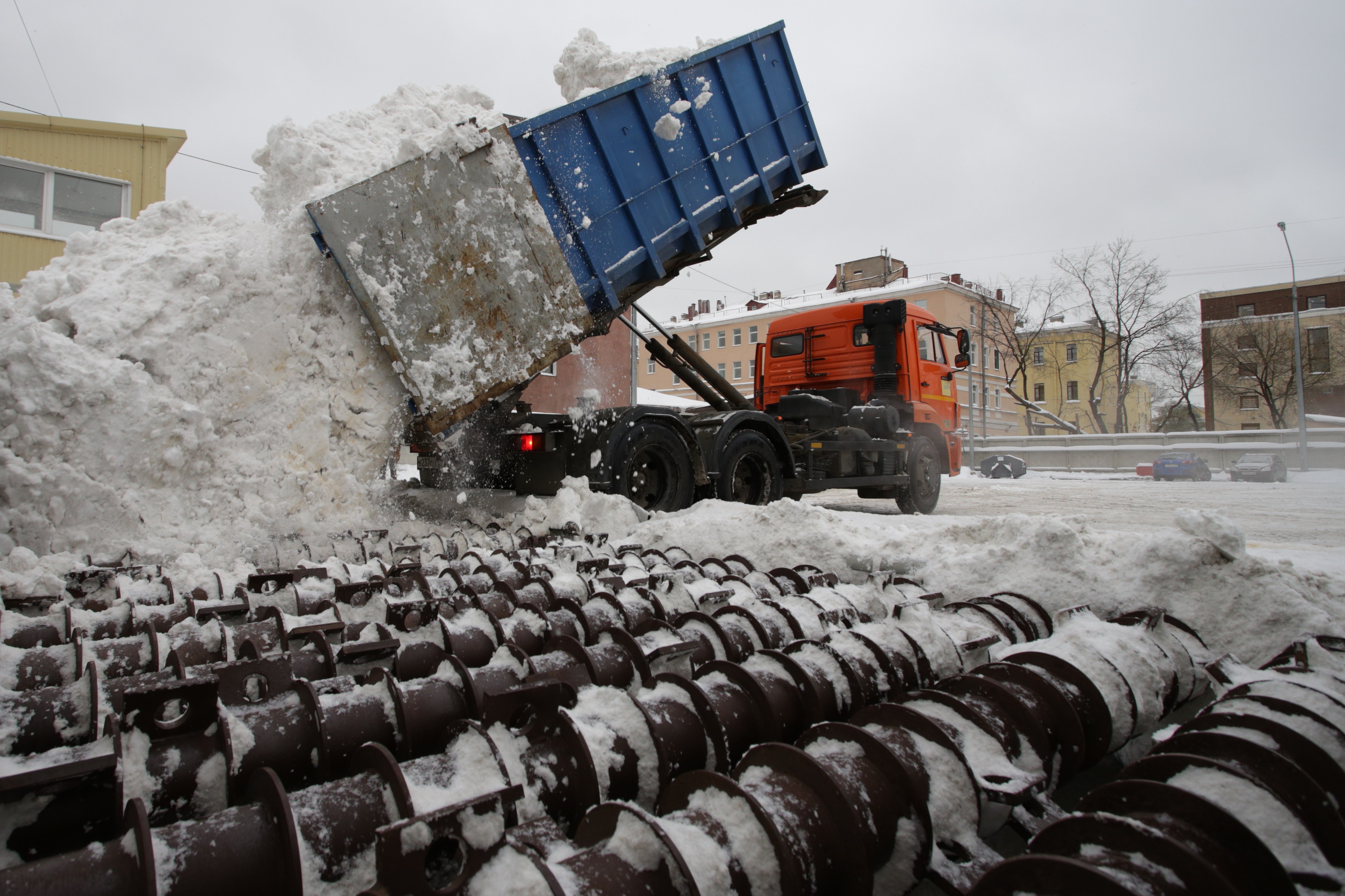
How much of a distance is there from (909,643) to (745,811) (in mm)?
1244

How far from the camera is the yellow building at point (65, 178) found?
12.5 m

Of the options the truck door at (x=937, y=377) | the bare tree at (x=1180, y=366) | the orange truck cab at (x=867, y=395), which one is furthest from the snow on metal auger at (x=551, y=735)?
the bare tree at (x=1180, y=366)

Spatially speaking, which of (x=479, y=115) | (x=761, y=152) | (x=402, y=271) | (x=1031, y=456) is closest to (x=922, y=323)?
(x=761, y=152)

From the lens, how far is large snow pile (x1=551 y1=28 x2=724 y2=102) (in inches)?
258

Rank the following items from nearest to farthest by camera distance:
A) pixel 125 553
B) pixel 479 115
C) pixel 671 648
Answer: pixel 671 648, pixel 125 553, pixel 479 115

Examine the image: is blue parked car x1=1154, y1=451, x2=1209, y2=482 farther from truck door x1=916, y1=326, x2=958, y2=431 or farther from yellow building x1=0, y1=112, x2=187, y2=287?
yellow building x1=0, y1=112, x2=187, y2=287

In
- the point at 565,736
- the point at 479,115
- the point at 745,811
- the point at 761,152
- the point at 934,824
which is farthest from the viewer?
the point at 761,152

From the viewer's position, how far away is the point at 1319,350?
3216 cm

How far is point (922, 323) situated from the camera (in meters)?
10.7

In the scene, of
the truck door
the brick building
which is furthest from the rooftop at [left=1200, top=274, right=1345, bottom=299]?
the truck door

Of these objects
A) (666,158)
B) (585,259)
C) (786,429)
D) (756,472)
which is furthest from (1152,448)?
(585,259)

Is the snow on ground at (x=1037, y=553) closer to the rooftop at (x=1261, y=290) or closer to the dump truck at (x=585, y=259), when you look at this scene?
the dump truck at (x=585, y=259)

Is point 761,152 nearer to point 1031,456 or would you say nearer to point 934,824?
point 934,824

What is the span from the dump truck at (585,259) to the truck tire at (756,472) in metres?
0.02
